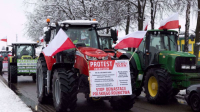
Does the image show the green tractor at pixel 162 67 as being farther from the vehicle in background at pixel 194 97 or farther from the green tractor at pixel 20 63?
the green tractor at pixel 20 63

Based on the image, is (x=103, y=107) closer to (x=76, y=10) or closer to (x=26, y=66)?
(x=26, y=66)

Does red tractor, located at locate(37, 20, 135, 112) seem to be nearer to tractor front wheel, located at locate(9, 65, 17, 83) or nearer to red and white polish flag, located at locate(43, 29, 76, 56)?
red and white polish flag, located at locate(43, 29, 76, 56)

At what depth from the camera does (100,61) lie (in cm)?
Result: 792

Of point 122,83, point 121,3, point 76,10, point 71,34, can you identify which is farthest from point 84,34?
point 76,10

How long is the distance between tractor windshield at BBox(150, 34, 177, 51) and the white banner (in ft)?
10.9

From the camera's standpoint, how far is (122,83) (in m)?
8.06

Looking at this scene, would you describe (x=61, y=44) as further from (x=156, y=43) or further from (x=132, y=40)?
(x=156, y=43)

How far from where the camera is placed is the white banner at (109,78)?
7.85 meters

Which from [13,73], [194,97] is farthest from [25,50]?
[194,97]

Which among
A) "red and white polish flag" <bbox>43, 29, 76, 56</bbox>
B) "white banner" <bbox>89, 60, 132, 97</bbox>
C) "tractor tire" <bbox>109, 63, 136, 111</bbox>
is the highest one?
"red and white polish flag" <bbox>43, 29, 76, 56</bbox>

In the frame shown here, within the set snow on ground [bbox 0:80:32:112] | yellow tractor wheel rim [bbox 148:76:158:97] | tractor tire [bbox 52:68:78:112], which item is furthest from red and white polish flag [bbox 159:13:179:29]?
snow on ground [bbox 0:80:32:112]

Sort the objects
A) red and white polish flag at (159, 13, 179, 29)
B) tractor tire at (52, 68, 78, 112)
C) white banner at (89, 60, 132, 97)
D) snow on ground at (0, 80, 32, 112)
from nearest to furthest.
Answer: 1. tractor tire at (52, 68, 78, 112)
2. white banner at (89, 60, 132, 97)
3. snow on ground at (0, 80, 32, 112)
4. red and white polish flag at (159, 13, 179, 29)

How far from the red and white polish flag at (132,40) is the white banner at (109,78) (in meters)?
1.76

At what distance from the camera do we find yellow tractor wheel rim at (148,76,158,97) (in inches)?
403
